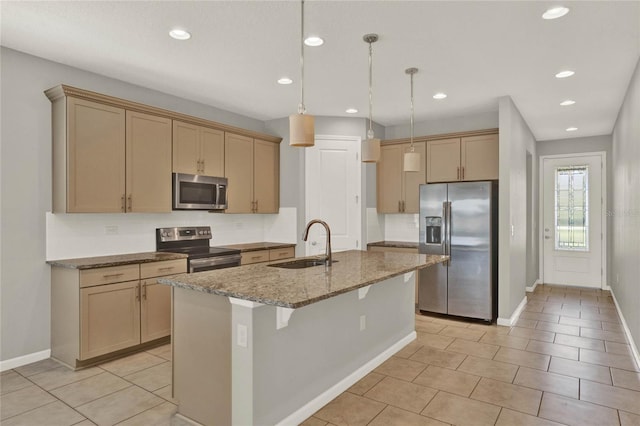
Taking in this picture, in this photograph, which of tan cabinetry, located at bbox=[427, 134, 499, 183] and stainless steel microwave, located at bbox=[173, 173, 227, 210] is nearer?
stainless steel microwave, located at bbox=[173, 173, 227, 210]

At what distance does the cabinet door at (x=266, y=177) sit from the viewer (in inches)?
209

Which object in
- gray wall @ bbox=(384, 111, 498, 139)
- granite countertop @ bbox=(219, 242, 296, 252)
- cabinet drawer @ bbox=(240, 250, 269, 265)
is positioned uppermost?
gray wall @ bbox=(384, 111, 498, 139)

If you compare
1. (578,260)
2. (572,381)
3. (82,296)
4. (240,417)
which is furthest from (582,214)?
(82,296)

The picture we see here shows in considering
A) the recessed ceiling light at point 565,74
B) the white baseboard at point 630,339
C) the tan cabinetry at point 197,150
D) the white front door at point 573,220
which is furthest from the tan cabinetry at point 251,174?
the white front door at point 573,220

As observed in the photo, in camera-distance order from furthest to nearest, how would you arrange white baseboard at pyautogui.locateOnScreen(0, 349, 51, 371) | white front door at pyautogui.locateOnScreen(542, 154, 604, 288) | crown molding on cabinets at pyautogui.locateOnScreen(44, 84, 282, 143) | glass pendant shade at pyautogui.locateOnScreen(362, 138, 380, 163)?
white front door at pyautogui.locateOnScreen(542, 154, 604, 288) → crown molding on cabinets at pyautogui.locateOnScreen(44, 84, 282, 143) → white baseboard at pyautogui.locateOnScreen(0, 349, 51, 371) → glass pendant shade at pyautogui.locateOnScreen(362, 138, 380, 163)

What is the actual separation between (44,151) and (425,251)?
4.28m

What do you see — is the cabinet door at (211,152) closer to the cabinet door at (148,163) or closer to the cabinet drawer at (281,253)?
the cabinet door at (148,163)

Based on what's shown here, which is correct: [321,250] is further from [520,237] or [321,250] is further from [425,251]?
[520,237]

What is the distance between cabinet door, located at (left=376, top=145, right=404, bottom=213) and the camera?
5723 millimetres

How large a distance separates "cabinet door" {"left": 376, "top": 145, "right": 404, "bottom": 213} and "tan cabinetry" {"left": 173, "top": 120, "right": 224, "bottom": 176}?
2382mm

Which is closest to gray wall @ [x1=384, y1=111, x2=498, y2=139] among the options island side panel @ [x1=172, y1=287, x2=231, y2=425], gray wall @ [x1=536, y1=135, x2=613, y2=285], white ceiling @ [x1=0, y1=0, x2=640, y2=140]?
white ceiling @ [x1=0, y1=0, x2=640, y2=140]

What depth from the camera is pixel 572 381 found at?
3070 millimetres

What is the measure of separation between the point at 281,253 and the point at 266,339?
10.3 ft

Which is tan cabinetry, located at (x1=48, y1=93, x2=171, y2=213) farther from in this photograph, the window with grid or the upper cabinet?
the window with grid
